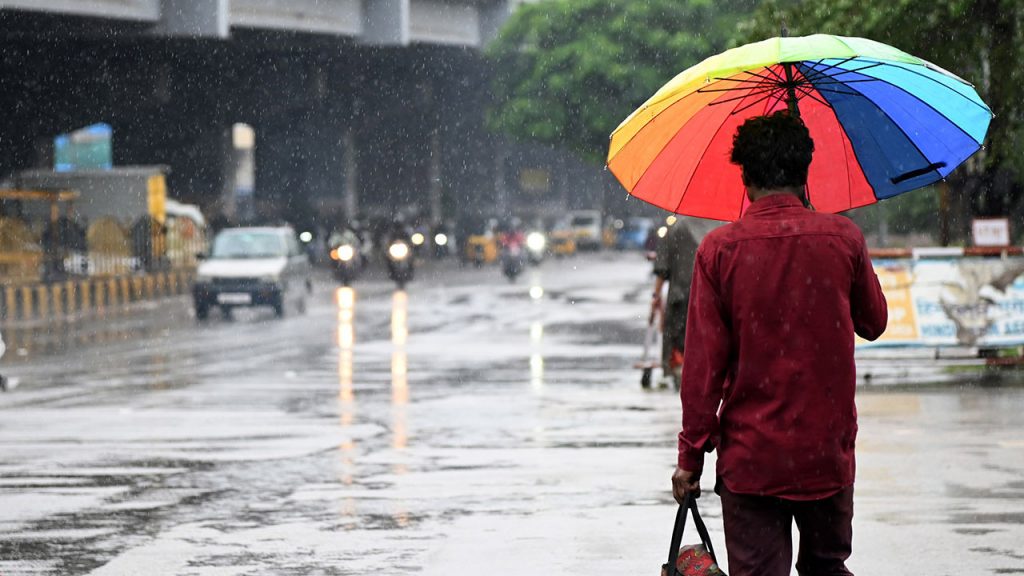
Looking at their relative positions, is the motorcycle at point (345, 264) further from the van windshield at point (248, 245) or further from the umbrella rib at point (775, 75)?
the umbrella rib at point (775, 75)

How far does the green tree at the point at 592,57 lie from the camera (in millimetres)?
50562

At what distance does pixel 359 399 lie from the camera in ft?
49.9

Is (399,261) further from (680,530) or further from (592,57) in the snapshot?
(680,530)

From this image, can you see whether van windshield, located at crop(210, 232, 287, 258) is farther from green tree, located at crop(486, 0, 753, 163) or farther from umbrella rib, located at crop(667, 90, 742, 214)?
umbrella rib, located at crop(667, 90, 742, 214)

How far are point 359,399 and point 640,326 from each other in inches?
418

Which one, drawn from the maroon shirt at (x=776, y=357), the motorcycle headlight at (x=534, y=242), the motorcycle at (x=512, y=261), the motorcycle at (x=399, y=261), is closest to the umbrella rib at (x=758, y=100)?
the maroon shirt at (x=776, y=357)

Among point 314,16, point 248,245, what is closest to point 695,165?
point 248,245

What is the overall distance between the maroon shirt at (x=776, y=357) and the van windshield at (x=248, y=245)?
2597 centimetres

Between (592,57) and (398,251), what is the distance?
41.7 feet

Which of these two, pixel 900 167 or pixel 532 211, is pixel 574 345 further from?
pixel 532 211

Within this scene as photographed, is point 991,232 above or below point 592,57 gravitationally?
below

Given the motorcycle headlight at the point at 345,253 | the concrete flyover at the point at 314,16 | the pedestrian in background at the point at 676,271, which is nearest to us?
the pedestrian in background at the point at 676,271

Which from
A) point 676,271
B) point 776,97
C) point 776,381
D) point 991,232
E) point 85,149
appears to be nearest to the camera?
point 776,381

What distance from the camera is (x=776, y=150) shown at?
192 inches
